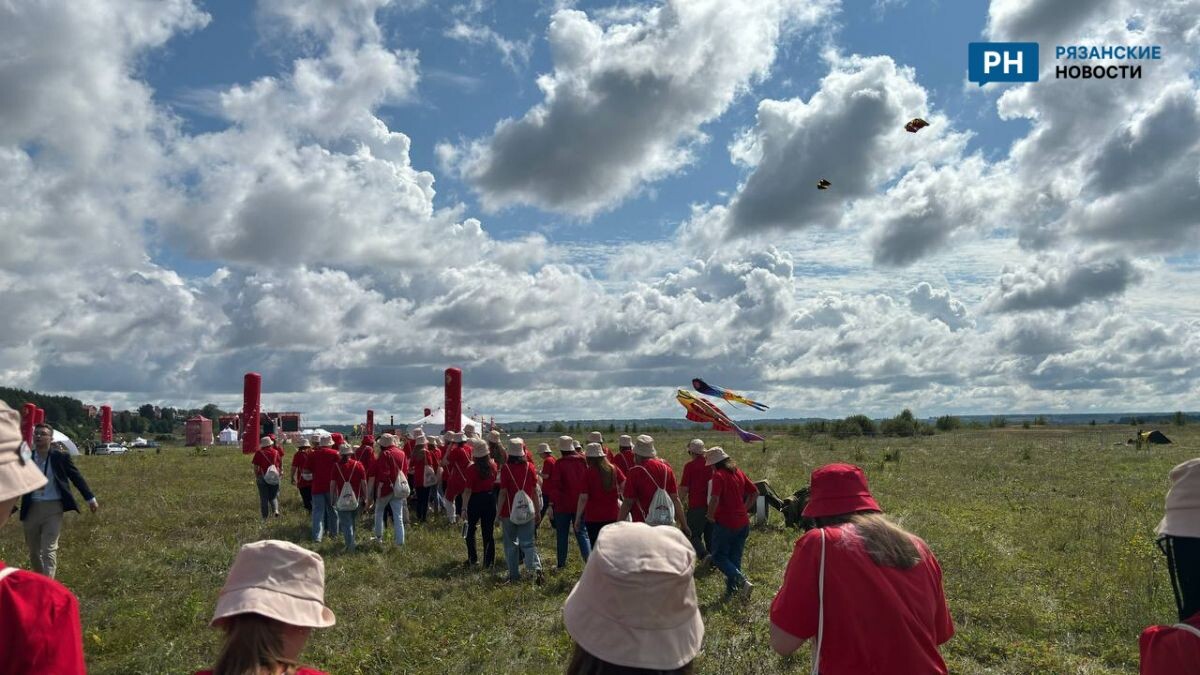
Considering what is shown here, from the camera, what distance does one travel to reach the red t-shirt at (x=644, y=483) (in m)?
10.2

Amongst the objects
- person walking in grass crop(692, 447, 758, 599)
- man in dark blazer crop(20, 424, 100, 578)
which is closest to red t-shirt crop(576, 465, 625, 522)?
person walking in grass crop(692, 447, 758, 599)

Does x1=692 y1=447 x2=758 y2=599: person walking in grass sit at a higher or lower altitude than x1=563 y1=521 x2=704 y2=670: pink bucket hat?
lower

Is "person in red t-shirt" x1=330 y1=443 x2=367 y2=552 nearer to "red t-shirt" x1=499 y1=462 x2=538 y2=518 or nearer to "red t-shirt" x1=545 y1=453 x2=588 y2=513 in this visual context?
"red t-shirt" x1=499 y1=462 x2=538 y2=518

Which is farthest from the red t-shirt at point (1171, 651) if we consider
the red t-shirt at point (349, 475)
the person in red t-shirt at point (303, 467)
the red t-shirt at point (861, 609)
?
the person in red t-shirt at point (303, 467)

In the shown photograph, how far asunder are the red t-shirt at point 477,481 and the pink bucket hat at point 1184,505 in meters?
9.43

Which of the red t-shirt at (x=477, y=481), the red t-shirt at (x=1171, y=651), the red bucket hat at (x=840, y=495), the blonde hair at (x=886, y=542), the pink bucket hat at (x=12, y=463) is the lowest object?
the red t-shirt at (x=477, y=481)

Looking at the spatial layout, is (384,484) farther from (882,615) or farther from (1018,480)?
(1018,480)

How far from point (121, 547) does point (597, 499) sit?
8588 mm

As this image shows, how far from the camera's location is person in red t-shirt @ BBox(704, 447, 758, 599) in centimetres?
939

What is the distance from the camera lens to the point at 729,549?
31.7ft

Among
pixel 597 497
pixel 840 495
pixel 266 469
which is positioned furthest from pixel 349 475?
pixel 840 495

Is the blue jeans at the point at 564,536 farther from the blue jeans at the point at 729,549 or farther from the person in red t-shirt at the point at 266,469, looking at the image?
the person in red t-shirt at the point at 266,469

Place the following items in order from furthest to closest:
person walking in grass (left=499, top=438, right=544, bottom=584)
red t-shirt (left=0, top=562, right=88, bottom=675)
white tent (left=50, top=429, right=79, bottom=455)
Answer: white tent (left=50, top=429, right=79, bottom=455) → person walking in grass (left=499, top=438, right=544, bottom=584) → red t-shirt (left=0, top=562, right=88, bottom=675)

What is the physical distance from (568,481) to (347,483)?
4022 millimetres
